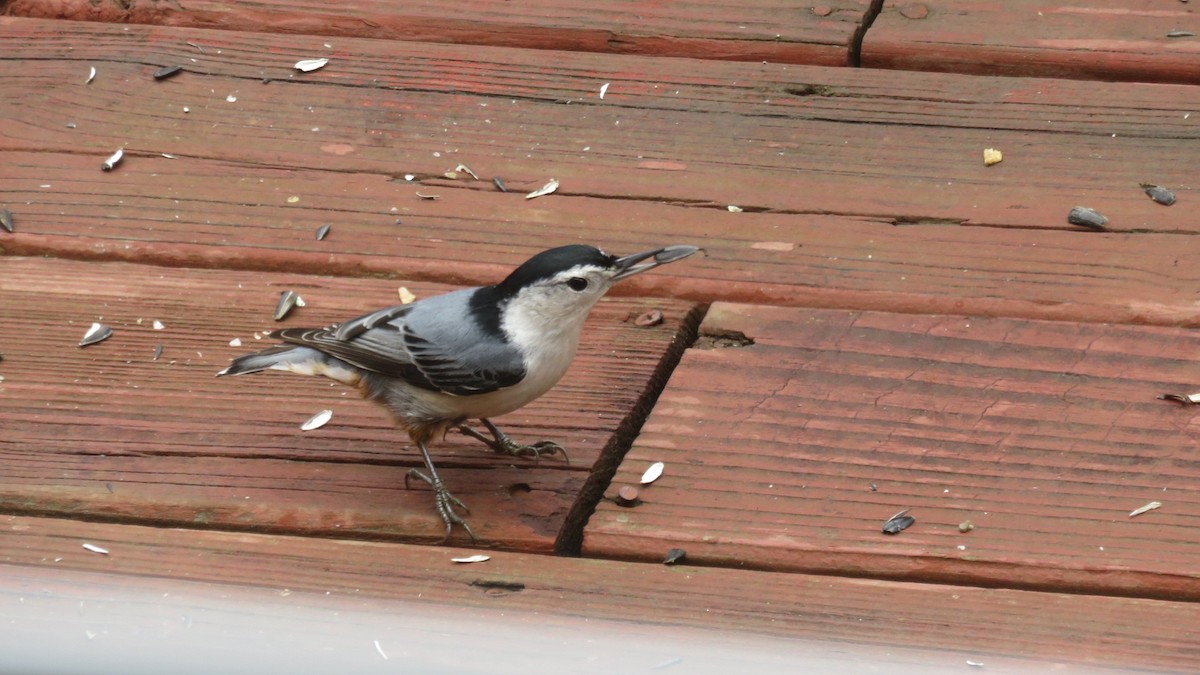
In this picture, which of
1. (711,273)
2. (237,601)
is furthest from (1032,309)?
(237,601)

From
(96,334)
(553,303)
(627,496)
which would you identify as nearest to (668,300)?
(553,303)

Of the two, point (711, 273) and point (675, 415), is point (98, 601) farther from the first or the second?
point (711, 273)

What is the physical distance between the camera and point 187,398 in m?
2.32

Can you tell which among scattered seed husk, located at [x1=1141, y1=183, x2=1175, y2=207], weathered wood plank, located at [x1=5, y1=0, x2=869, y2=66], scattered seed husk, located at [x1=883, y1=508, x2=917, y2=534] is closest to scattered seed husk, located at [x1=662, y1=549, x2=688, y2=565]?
scattered seed husk, located at [x1=883, y1=508, x2=917, y2=534]

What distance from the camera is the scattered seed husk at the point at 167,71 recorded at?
9.80 feet

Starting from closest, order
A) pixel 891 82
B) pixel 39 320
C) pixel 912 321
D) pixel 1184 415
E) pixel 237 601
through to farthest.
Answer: pixel 237 601
pixel 1184 415
pixel 912 321
pixel 39 320
pixel 891 82

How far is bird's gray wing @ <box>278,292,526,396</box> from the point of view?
2.32 meters

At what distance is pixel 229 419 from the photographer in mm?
2268

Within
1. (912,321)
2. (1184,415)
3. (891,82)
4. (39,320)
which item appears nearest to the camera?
(1184,415)

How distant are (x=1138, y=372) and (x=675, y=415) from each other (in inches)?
27.6

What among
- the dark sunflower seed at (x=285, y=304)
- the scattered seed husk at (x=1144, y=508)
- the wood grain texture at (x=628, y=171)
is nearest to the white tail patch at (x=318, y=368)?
the dark sunflower seed at (x=285, y=304)

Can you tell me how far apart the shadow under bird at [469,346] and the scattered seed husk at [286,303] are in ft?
0.31

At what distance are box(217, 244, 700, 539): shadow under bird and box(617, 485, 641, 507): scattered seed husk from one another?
23cm

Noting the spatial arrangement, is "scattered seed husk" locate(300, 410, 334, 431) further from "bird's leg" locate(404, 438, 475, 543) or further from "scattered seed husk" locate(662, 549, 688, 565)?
"scattered seed husk" locate(662, 549, 688, 565)
